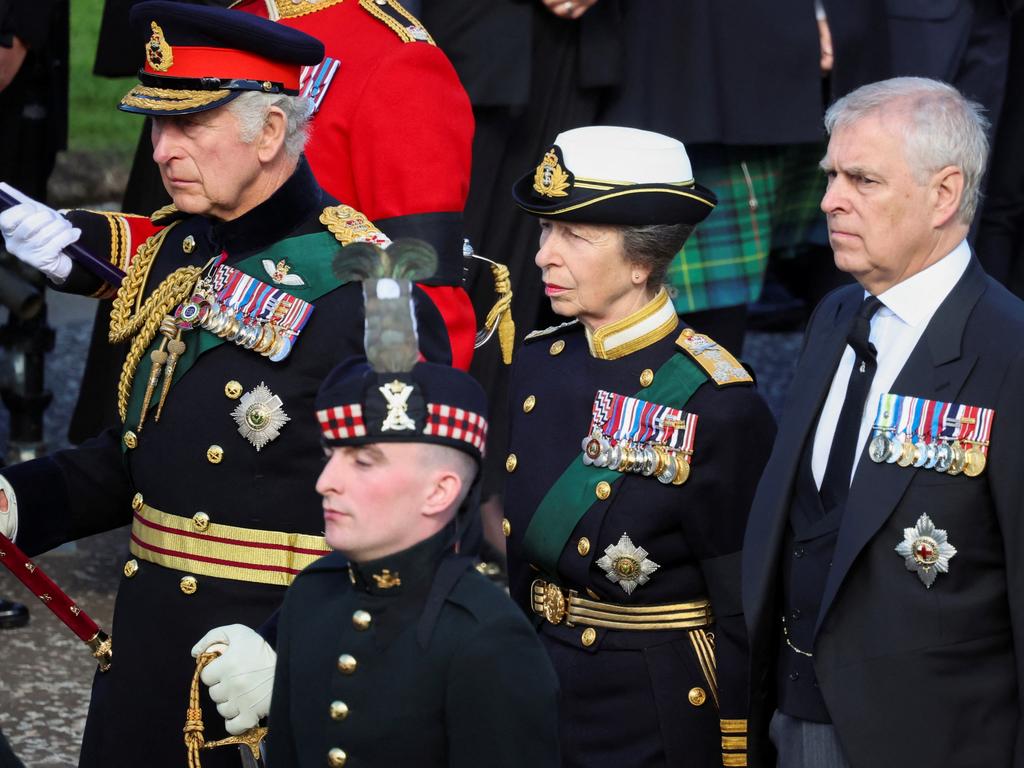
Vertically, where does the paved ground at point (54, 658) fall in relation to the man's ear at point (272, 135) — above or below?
below

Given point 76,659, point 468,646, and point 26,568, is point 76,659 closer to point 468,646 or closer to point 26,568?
point 26,568

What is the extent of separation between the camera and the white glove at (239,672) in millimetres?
3229

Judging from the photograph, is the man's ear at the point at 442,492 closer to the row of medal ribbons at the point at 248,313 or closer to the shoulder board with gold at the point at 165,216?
the row of medal ribbons at the point at 248,313

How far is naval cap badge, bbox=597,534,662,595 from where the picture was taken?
3.91 meters

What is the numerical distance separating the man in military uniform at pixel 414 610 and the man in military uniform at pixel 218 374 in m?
0.66

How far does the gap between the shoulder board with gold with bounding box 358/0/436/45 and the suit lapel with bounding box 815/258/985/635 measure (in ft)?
5.31

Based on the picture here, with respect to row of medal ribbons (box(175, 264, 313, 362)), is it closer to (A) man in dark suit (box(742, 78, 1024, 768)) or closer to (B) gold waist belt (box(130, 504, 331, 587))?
(B) gold waist belt (box(130, 504, 331, 587))

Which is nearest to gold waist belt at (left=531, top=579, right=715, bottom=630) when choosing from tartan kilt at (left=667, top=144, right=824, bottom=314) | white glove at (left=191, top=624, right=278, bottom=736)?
white glove at (left=191, top=624, right=278, bottom=736)

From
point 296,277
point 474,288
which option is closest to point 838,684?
point 296,277

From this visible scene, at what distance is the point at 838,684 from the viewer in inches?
138

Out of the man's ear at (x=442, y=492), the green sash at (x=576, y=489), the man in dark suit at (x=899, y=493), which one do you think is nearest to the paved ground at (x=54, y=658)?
the green sash at (x=576, y=489)

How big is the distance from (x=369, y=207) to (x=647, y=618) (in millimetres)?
1227

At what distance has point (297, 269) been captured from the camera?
12.0 ft

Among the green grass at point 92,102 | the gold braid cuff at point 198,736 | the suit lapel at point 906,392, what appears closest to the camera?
the gold braid cuff at point 198,736
